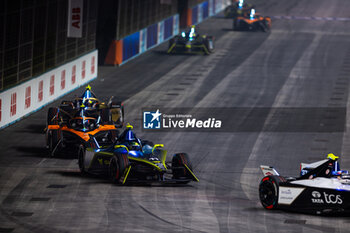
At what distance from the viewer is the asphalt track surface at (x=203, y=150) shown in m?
21.2

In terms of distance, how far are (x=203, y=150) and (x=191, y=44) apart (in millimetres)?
28425

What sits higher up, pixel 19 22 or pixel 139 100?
pixel 19 22

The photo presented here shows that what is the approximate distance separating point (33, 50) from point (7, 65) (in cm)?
380

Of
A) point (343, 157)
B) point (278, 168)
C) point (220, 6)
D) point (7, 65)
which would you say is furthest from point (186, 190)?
point (220, 6)

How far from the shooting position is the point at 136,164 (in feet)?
82.9

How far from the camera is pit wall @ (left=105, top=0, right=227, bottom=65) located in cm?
5475

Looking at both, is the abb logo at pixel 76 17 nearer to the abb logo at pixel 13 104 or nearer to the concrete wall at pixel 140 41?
the abb logo at pixel 13 104

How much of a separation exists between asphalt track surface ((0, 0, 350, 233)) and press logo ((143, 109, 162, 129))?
1.73 feet

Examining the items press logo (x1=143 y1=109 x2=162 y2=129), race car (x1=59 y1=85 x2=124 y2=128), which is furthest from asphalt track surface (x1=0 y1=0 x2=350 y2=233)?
race car (x1=59 y1=85 x2=124 y2=128)

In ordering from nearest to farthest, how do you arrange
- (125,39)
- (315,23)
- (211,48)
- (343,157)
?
(343,157)
(125,39)
(211,48)
(315,23)

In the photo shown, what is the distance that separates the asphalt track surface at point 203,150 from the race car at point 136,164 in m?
0.31

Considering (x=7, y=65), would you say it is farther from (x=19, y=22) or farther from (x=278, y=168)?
(x=278, y=168)

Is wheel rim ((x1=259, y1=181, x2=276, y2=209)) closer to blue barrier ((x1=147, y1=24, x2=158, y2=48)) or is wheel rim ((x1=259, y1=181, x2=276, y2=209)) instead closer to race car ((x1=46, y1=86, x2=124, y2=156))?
race car ((x1=46, y1=86, x2=124, y2=156))

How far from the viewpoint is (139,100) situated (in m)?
43.0
